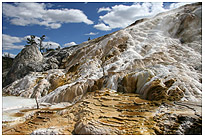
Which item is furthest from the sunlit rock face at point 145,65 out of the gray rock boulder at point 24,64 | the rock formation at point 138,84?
the gray rock boulder at point 24,64

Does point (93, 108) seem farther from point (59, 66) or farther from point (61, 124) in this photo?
point (59, 66)

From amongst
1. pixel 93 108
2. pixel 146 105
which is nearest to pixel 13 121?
pixel 93 108

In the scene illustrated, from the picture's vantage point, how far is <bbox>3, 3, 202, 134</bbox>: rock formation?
494 centimetres

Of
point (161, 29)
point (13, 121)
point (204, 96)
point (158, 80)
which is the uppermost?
point (161, 29)

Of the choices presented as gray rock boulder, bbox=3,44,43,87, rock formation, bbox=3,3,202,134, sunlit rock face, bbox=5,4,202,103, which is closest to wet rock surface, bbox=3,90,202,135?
rock formation, bbox=3,3,202,134

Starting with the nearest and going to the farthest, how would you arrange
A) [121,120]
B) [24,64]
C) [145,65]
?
[121,120], [145,65], [24,64]

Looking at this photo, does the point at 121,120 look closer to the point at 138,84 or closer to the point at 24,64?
the point at 138,84

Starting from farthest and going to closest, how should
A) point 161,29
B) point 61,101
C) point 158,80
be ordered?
point 161,29, point 61,101, point 158,80

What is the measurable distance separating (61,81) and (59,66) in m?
7.44

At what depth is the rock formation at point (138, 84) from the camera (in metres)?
4.94

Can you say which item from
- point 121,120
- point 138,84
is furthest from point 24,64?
point 121,120

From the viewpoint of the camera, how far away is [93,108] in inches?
251

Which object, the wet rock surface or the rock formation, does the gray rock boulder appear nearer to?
the rock formation

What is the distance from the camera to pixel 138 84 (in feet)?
28.6
